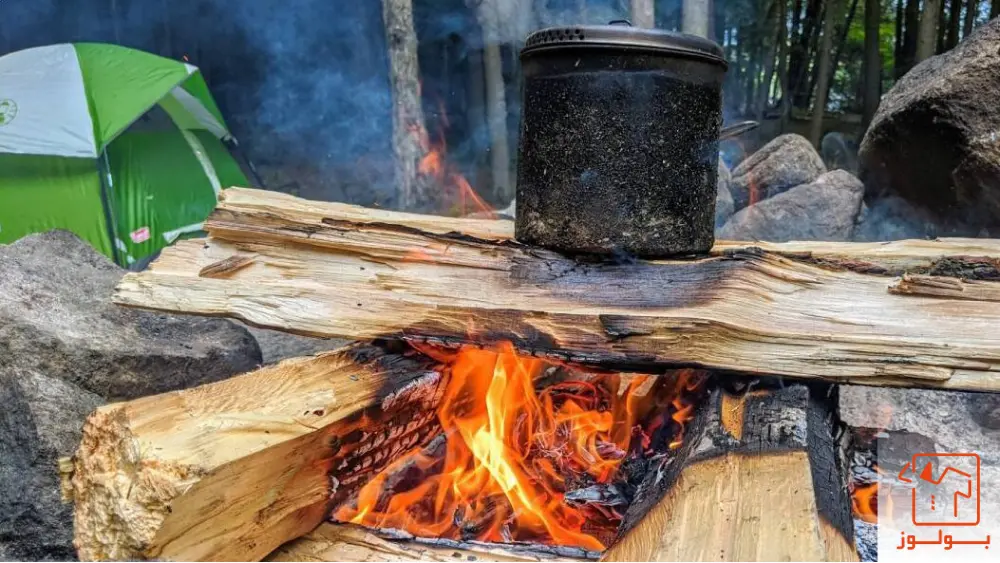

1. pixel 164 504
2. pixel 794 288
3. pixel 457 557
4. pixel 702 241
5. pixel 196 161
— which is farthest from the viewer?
pixel 196 161

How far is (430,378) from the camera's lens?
2229 mm

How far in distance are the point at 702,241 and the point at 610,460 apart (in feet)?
2.41

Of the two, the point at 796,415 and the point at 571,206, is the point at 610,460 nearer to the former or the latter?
the point at 796,415

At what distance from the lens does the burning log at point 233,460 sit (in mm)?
1544

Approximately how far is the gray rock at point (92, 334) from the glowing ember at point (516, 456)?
113 centimetres

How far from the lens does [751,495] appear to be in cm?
159

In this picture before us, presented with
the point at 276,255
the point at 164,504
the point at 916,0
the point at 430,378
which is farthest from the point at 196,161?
the point at 916,0

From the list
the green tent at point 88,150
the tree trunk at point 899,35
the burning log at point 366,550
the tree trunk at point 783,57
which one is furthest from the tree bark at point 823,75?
the burning log at point 366,550

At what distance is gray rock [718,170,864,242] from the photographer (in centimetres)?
438

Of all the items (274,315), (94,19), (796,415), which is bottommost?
(796,415)

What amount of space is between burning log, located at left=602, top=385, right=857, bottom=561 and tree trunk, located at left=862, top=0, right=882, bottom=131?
32.8 ft

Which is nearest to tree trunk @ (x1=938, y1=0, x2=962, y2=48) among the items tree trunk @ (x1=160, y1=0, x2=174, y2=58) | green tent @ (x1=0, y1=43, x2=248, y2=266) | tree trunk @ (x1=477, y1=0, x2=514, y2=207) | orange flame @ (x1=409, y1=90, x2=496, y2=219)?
tree trunk @ (x1=477, y1=0, x2=514, y2=207)

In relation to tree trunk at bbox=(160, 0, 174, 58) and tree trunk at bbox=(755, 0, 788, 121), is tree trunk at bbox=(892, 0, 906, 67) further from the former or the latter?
tree trunk at bbox=(160, 0, 174, 58)

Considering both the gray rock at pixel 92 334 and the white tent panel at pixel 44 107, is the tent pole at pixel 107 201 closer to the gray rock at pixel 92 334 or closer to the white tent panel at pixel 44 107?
the white tent panel at pixel 44 107
